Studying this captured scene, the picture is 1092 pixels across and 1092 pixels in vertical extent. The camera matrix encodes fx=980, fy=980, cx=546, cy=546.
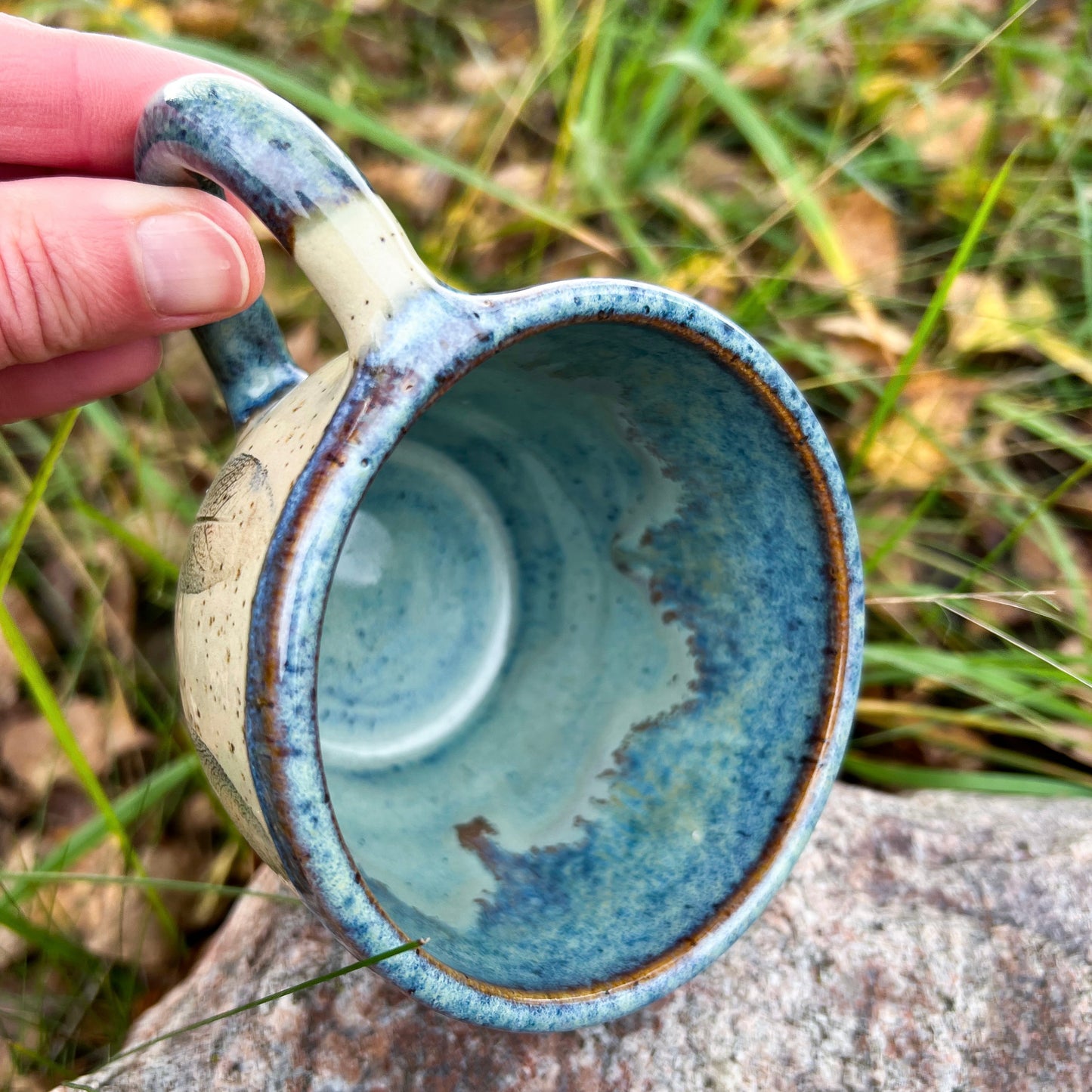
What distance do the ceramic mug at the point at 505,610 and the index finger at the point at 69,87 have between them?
1.04 ft

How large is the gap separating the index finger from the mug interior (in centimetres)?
47

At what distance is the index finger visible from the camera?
40.4 inches

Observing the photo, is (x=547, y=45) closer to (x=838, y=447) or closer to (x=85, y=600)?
(x=838, y=447)

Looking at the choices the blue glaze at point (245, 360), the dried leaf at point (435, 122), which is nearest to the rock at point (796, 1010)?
the blue glaze at point (245, 360)

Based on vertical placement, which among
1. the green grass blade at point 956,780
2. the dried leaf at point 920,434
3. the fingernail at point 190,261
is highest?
the fingernail at point 190,261

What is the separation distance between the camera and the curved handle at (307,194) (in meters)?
0.69

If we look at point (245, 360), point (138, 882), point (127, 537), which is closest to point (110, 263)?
point (245, 360)

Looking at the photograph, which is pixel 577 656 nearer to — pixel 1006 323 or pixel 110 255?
pixel 110 255

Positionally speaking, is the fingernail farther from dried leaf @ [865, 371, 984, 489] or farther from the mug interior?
dried leaf @ [865, 371, 984, 489]

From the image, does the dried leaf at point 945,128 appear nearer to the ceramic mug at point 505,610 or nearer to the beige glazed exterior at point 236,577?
the ceramic mug at point 505,610

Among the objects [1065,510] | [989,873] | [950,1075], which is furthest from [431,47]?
[950,1075]

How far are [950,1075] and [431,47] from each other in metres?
1.91

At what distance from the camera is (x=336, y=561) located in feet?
2.17

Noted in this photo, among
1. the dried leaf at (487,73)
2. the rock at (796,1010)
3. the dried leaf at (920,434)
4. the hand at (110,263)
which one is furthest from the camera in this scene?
the dried leaf at (487,73)
